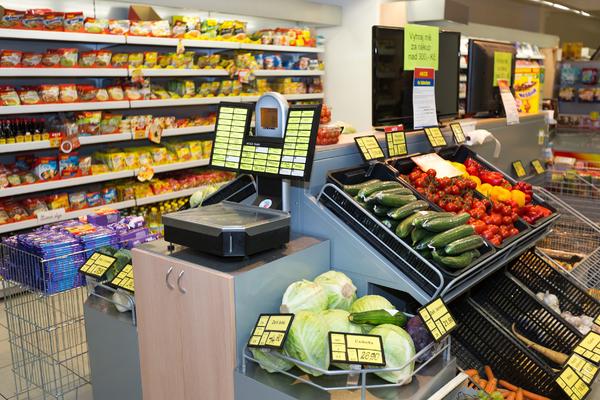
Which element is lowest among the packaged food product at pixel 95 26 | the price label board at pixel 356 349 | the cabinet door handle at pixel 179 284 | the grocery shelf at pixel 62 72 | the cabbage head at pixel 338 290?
the price label board at pixel 356 349

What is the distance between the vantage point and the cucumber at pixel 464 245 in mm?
A: 1948

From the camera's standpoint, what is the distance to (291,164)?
6.89ft

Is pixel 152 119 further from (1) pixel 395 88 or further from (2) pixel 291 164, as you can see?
(2) pixel 291 164

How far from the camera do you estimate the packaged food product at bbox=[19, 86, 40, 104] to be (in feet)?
14.5

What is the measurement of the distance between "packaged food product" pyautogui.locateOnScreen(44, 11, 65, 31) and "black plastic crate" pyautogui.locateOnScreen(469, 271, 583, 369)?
3.79m

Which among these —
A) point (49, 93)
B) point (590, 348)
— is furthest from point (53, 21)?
point (590, 348)

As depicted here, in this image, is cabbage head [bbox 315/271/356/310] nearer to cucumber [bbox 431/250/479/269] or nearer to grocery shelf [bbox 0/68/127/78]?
cucumber [bbox 431/250/479/269]

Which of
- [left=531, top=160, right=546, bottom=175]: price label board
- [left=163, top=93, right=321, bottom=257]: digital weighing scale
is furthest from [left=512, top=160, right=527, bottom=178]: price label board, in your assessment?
[left=163, top=93, right=321, bottom=257]: digital weighing scale

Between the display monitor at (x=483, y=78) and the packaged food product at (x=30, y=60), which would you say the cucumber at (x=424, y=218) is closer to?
the display monitor at (x=483, y=78)

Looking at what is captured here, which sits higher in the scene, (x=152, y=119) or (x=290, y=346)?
(x=152, y=119)

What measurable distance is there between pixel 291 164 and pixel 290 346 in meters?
0.69

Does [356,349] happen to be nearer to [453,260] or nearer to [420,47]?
[453,260]

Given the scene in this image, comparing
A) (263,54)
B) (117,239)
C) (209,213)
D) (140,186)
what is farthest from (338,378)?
(263,54)

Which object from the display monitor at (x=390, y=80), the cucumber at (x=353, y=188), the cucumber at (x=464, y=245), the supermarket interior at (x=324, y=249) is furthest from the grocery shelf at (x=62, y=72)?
the cucumber at (x=464, y=245)
